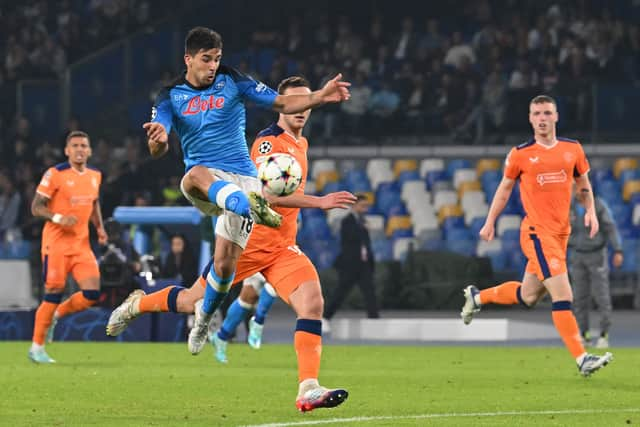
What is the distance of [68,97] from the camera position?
28.9m

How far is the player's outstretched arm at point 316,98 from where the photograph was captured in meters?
9.05

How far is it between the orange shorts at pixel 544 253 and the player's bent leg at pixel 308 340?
3829 millimetres

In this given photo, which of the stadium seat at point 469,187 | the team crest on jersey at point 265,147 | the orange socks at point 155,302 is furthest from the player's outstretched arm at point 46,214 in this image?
the stadium seat at point 469,187

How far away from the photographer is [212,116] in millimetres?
10016

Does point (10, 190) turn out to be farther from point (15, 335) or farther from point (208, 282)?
point (208, 282)

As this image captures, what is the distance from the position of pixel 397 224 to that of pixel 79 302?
13.6m

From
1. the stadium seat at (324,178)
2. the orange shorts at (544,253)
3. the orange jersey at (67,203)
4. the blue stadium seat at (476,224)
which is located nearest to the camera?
the orange shorts at (544,253)

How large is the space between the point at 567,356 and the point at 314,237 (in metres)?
11.6

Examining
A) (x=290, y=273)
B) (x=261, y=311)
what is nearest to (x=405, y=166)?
(x=261, y=311)

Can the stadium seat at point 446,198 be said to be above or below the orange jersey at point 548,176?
below

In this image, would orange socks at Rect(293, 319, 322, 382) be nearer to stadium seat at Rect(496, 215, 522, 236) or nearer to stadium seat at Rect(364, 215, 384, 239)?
stadium seat at Rect(496, 215, 522, 236)

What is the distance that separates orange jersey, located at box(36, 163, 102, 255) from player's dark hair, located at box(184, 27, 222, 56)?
261 inches

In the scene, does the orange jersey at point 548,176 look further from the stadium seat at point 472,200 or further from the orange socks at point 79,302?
the stadium seat at point 472,200

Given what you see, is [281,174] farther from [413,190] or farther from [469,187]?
[413,190]
